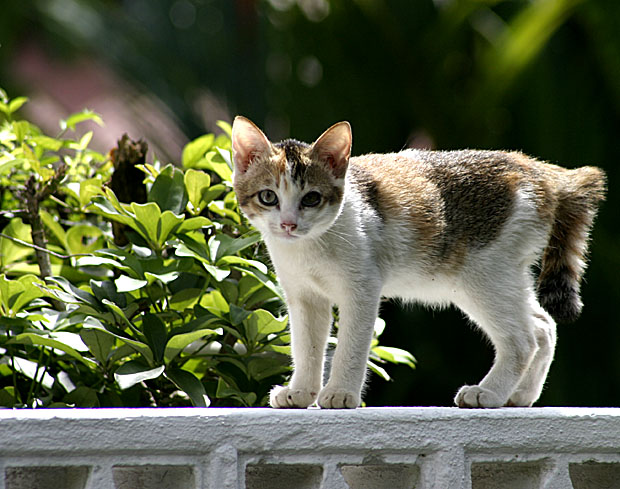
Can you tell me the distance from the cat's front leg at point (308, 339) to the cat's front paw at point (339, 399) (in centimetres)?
11

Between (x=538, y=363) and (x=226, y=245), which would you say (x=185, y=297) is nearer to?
(x=226, y=245)

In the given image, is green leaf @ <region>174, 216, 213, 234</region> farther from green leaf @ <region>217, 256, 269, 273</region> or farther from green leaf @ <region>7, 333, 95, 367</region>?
green leaf @ <region>7, 333, 95, 367</region>

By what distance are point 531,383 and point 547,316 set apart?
0.17 m

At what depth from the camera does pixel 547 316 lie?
1640 millimetres

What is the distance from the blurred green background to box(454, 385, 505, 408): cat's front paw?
2337 mm

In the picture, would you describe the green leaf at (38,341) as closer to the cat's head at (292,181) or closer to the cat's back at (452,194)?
the cat's head at (292,181)

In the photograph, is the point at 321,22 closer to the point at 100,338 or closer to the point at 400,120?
the point at 400,120

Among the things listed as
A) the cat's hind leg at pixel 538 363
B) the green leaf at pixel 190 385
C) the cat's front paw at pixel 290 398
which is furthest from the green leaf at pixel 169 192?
the cat's hind leg at pixel 538 363

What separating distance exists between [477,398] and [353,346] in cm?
24

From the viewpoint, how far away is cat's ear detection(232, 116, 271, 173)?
1455mm

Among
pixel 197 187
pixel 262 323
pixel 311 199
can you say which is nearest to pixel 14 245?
pixel 197 187

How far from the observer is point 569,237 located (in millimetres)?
1582

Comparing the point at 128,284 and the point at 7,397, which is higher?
the point at 128,284

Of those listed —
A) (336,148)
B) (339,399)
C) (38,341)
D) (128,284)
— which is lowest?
(339,399)
